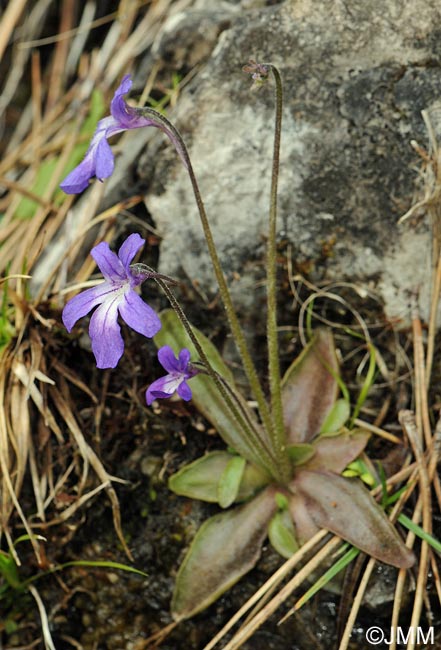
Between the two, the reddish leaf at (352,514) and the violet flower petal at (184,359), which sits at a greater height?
the violet flower petal at (184,359)

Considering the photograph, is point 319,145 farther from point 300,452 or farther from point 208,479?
point 208,479

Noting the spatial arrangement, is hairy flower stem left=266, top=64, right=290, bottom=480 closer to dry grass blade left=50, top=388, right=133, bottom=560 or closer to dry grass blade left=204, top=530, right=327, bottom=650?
dry grass blade left=204, top=530, right=327, bottom=650

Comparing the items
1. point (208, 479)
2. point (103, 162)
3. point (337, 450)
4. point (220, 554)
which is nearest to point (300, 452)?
point (337, 450)

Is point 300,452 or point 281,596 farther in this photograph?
point 300,452

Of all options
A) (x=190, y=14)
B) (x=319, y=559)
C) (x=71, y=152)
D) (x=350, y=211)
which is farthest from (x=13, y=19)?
(x=319, y=559)

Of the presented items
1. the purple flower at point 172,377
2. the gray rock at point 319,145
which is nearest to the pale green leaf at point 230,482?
the purple flower at point 172,377

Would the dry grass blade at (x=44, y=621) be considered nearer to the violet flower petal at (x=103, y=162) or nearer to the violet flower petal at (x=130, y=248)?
the violet flower petal at (x=130, y=248)

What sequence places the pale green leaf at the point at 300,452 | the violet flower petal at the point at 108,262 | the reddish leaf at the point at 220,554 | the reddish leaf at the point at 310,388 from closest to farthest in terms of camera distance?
the violet flower petal at the point at 108,262, the reddish leaf at the point at 220,554, the pale green leaf at the point at 300,452, the reddish leaf at the point at 310,388
